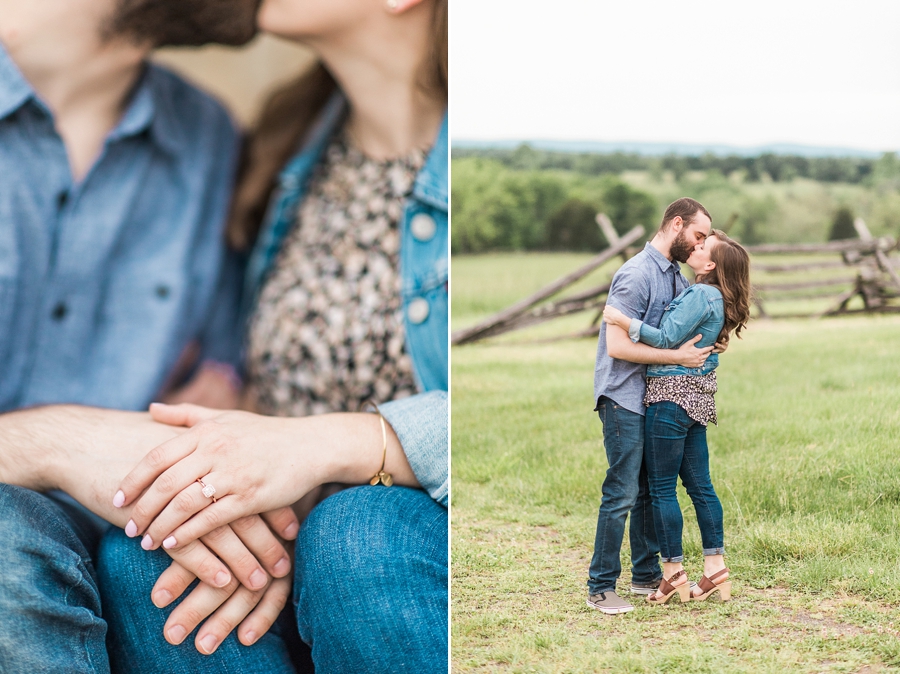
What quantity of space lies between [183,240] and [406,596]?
131 cm

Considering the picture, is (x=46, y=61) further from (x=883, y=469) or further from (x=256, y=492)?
(x=883, y=469)

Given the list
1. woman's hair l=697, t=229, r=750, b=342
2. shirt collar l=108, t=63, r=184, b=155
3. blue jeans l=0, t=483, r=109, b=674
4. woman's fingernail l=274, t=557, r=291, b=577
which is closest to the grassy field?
woman's hair l=697, t=229, r=750, b=342

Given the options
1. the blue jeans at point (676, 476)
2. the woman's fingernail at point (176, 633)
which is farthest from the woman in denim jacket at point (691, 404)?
the woman's fingernail at point (176, 633)

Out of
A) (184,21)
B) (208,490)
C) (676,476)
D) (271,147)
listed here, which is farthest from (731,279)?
(184,21)

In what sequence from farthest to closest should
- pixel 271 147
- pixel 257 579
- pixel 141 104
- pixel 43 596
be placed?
pixel 271 147
pixel 141 104
pixel 257 579
pixel 43 596

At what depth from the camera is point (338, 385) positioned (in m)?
2.27

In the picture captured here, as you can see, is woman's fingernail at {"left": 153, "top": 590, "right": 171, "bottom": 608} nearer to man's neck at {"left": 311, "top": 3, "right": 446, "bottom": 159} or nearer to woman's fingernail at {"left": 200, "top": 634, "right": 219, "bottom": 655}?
woman's fingernail at {"left": 200, "top": 634, "right": 219, "bottom": 655}

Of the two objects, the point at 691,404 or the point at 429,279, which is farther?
the point at 429,279

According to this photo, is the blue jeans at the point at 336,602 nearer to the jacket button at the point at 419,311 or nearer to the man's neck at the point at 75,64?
the jacket button at the point at 419,311

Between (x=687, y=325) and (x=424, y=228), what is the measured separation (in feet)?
2.55

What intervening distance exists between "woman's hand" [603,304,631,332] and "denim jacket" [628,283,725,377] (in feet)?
0.05

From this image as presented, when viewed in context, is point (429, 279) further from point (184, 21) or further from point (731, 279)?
point (184, 21)

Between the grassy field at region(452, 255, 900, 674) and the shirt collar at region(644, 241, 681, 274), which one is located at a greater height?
the shirt collar at region(644, 241, 681, 274)

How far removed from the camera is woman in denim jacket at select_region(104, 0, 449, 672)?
1.84m
